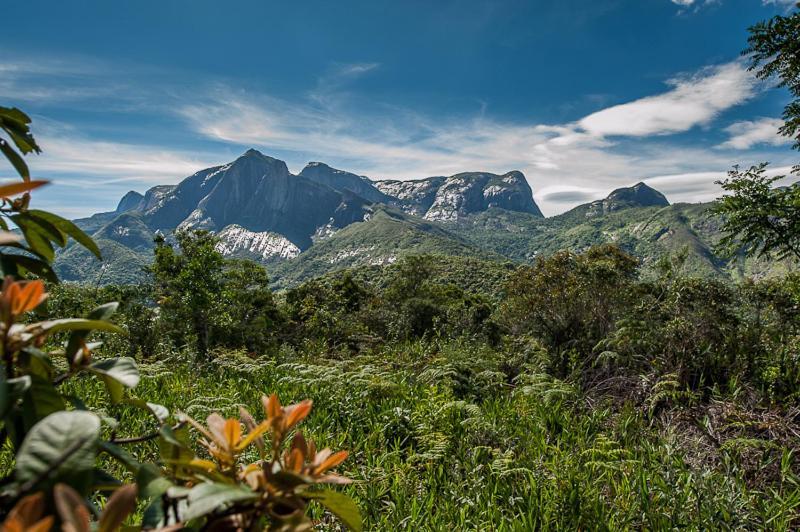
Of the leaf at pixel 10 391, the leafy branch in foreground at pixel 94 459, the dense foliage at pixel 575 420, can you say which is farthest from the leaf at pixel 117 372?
the dense foliage at pixel 575 420

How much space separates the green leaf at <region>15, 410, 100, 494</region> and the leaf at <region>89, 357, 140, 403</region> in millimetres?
139

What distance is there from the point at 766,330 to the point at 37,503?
23.9ft

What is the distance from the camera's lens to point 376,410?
438 centimetres

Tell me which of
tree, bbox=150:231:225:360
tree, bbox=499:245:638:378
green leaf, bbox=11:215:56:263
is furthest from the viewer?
tree, bbox=150:231:225:360

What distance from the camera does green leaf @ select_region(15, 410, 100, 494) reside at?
47 cm

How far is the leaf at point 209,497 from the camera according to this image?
1.63ft

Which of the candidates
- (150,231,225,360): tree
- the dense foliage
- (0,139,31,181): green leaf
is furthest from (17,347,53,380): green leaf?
(150,231,225,360): tree

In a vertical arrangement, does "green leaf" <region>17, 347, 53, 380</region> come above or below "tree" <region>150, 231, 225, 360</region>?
above

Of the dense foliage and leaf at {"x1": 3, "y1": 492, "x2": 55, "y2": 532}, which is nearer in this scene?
leaf at {"x1": 3, "y1": 492, "x2": 55, "y2": 532}

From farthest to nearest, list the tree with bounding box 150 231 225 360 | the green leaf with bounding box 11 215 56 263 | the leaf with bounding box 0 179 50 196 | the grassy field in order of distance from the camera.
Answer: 1. the tree with bounding box 150 231 225 360
2. the grassy field
3. the green leaf with bounding box 11 215 56 263
4. the leaf with bounding box 0 179 50 196

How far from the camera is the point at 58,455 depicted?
480 mm

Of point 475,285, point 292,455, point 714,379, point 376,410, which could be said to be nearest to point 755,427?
point 714,379

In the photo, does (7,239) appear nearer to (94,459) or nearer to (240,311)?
(94,459)

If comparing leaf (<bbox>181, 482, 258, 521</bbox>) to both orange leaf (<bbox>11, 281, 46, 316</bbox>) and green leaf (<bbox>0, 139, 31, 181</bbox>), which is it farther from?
green leaf (<bbox>0, 139, 31, 181</bbox>)
